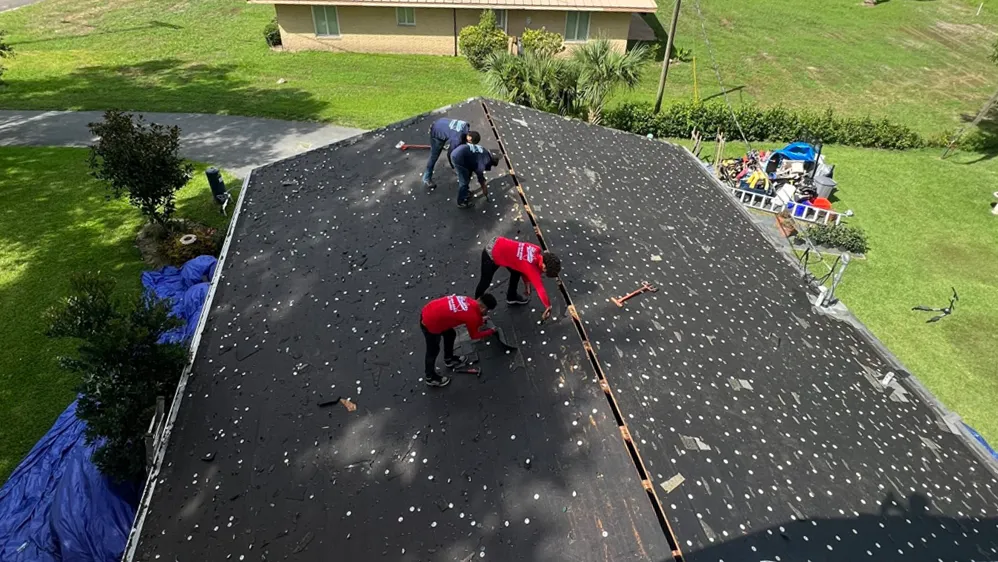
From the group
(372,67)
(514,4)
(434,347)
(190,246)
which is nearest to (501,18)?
(514,4)

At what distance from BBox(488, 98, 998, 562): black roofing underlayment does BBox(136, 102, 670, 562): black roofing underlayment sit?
0.62 m

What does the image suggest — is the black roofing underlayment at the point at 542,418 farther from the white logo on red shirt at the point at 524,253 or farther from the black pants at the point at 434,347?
the white logo on red shirt at the point at 524,253

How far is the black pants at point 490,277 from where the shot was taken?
6.42m

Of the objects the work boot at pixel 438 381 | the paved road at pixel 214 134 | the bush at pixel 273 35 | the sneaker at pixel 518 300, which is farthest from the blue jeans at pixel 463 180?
the bush at pixel 273 35

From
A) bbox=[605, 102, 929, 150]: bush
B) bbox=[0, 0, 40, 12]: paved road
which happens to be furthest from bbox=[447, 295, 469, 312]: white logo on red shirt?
bbox=[0, 0, 40, 12]: paved road

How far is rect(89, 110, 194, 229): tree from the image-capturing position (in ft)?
36.4

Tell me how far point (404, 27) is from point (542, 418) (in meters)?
26.3

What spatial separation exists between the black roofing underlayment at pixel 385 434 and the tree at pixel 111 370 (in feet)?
2.38

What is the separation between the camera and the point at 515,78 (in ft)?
56.8

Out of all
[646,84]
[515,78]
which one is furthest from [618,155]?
[646,84]

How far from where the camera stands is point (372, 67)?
25875mm

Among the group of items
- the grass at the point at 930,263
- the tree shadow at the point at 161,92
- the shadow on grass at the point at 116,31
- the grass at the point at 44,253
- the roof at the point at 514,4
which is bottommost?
the grass at the point at 930,263

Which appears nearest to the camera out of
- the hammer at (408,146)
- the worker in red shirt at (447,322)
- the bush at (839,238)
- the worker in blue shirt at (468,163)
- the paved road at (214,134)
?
the worker in red shirt at (447,322)

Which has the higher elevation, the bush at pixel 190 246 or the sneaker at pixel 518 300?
the sneaker at pixel 518 300
